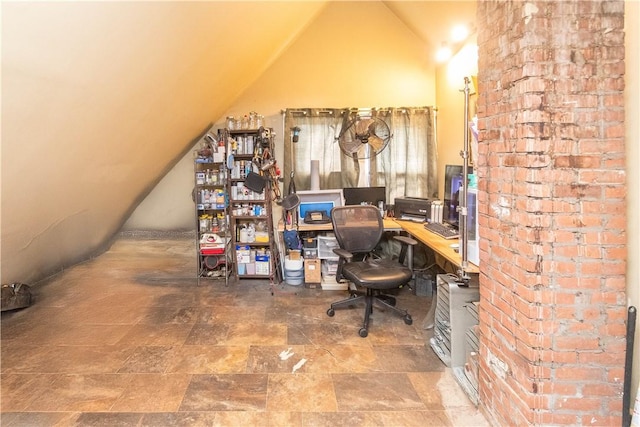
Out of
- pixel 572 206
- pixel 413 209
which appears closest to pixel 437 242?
pixel 413 209

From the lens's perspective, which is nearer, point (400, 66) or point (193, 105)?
point (193, 105)

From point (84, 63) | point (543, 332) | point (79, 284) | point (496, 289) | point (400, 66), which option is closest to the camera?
point (543, 332)

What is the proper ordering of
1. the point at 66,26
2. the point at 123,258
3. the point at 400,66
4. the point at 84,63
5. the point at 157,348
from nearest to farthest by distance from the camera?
the point at 66,26 → the point at 84,63 → the point at 157,348 → the point at 400,66 → the point at 123,258

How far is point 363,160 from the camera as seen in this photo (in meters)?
5.15

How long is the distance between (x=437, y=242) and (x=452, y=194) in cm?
71

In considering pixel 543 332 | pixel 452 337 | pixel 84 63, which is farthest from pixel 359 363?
pixel 84 63

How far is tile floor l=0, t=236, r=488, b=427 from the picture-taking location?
7.36 feet

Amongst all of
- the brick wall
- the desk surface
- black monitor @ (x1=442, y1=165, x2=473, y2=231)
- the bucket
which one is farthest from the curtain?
the brick wall

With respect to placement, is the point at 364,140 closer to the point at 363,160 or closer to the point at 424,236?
the point at 363,160

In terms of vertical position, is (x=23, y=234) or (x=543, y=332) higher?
(x=23, y=234)

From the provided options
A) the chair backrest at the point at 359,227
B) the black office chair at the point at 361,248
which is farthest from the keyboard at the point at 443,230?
the chair backrest at the point at 359,227

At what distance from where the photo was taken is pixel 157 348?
304cm

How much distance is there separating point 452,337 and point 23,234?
3.73m

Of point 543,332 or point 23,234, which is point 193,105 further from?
point 543,332
